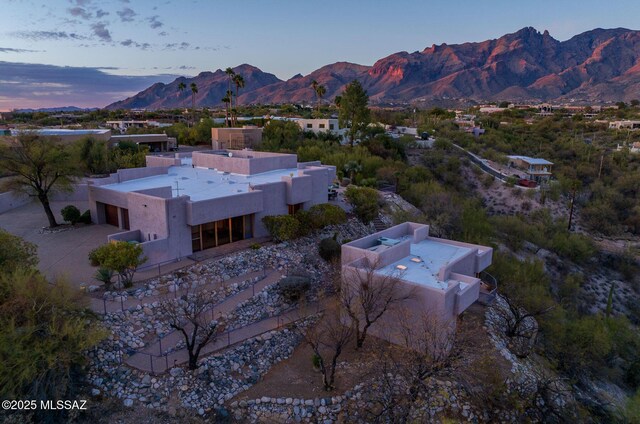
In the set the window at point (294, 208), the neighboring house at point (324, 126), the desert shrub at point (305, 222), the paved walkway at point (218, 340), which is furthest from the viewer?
the neighboring house at point (324, 126)

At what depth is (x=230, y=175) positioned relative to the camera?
29531 millimetres

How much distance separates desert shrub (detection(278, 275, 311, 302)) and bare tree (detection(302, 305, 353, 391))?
1404 millimetres

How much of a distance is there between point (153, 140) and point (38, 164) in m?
28.5

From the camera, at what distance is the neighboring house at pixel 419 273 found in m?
15.5

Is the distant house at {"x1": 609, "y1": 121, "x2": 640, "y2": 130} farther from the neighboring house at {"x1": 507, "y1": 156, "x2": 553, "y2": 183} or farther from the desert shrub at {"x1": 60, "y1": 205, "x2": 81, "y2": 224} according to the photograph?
the desert shrub at {"x1": 60, "y1": 205, "x2": 81, "y2": 224}

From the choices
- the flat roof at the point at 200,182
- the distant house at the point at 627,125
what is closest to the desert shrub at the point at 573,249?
the flat roof at the point at 200,182

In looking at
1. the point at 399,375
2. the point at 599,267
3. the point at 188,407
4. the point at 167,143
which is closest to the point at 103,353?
the point at 188,407

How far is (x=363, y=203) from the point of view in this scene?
2966 centimetres

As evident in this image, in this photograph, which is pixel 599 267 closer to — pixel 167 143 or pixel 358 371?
pixel 358 371

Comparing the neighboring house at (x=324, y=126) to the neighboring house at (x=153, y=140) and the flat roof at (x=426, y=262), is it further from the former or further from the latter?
the flat roof at (x=426, y=262)

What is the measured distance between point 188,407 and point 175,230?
30.4ft

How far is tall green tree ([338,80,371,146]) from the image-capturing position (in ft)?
170

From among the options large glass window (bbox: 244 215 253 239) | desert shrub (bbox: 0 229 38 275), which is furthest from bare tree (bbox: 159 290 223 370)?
large glass window (bbox: 244 215 253 239)

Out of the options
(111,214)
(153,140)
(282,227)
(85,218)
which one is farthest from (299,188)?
(153,140)
